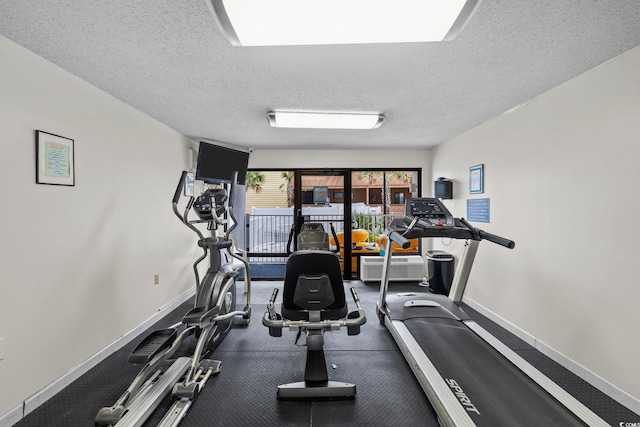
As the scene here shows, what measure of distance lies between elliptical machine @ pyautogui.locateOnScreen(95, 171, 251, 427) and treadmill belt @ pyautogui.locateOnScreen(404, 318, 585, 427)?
1.72 meters

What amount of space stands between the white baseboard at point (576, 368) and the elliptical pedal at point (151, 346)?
3016 mm

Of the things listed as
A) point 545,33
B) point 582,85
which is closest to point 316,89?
point 545,33

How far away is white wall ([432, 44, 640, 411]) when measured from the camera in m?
1.95

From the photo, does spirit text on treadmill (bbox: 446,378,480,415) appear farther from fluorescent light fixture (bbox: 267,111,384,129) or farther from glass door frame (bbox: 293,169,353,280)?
glass door frame (bbox: 293,169,353,280)

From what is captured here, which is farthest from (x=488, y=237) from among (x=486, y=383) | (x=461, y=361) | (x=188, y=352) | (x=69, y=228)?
(x=69, y=228)

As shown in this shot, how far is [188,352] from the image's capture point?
2.54 meters

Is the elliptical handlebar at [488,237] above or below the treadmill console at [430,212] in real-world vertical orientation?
below

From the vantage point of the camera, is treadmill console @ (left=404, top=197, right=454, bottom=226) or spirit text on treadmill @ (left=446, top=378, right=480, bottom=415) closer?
spirit text on treadmill @ (left=446, top=378, right=480, bottom=415)

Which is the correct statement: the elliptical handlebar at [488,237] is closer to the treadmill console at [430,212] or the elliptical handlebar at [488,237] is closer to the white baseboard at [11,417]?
the treadmill console at [430,212]

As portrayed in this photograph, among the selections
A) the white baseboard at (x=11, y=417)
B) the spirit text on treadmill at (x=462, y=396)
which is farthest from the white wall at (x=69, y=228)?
the spirit text on treadmill at (x=462, y=396)

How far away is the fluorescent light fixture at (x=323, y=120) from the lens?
3.12 m

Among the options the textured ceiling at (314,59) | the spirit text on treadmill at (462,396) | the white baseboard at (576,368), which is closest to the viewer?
the textured ceiling at (314,59)

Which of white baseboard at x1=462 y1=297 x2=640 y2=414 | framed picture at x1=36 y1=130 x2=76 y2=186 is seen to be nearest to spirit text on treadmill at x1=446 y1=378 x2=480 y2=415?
white baseboard at x1=462 y1=297 x2=640 y2=414

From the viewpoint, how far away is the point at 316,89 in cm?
254
